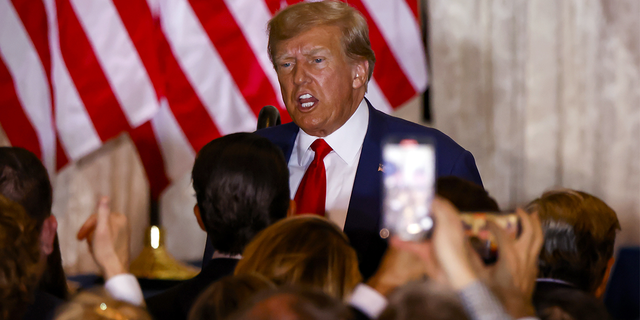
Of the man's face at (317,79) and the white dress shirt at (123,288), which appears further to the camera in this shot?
the man's face at (317,79)

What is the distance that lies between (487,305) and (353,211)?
1.08 meters

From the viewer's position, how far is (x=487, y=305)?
0.91 m

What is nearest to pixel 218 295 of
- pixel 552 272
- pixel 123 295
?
pixel 123 295

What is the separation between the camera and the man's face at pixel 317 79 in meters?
2.15

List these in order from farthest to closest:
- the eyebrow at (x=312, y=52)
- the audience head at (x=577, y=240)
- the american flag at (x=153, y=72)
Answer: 1. the american flag at (x=153, y=72)
2. the eyebrow at (x=312, y=52)
3. the audience head at (x=577, y=240)

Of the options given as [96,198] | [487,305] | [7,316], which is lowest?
[96,198]

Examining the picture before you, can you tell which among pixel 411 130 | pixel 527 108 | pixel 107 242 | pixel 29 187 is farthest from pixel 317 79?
pixel 527 108

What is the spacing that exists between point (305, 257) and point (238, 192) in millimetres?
396

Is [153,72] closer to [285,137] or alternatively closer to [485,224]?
[285,137]

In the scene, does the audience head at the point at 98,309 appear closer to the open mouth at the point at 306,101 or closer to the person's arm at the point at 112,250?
the person's arm at the point at 112,250

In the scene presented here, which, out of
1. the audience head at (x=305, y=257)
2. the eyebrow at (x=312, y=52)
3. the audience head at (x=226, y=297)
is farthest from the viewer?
the eyebrow at (x=312, y=52)

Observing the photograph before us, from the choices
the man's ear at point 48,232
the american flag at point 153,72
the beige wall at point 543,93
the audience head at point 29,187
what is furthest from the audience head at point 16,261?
the beige wall at point 543,93

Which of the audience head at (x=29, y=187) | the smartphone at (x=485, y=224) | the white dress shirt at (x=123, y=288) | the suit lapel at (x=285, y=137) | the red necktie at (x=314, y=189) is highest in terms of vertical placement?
the audience head at (x=29, y=187)

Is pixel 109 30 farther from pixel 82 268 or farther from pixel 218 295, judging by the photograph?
pixel 218 295
